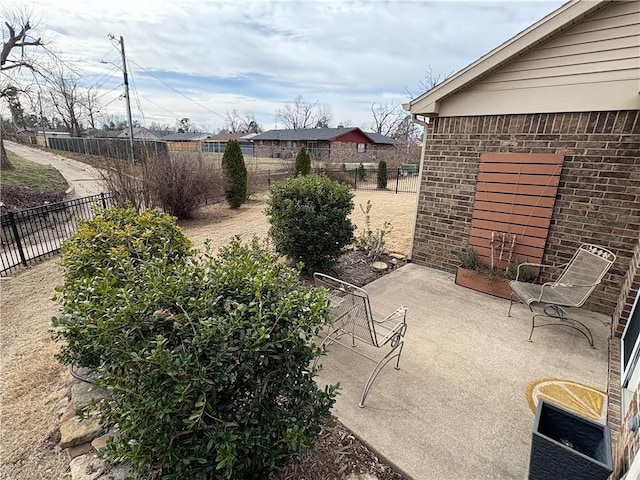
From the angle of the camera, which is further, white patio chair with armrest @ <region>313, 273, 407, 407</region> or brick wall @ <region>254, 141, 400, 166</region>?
brick wall @ <region>254, 141, 400, 166</region>

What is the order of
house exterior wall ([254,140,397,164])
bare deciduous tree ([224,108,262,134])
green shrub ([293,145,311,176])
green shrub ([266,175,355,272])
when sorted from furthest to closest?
bare deciduous tree ([224,108,262,134]), house exterior wall ([254,140,397,164]), green shrub ([293,145,311,176]), green shrub ([266,175,355,272])

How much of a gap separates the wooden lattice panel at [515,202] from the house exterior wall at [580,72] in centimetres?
62

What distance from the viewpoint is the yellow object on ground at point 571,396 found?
2.34 metres

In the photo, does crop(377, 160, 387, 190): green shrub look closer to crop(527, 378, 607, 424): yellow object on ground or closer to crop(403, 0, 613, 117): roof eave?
Result: crop(403, 0, 613, 117): roof eave

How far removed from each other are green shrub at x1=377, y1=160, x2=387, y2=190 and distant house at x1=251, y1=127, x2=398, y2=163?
10.5 metres

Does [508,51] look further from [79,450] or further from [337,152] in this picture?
[337,152]

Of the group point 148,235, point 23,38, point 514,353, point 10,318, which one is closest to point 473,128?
point 514,353

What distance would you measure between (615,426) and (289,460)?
2.35m

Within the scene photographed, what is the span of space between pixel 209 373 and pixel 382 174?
51.4 ft

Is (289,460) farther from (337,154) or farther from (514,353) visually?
(337,154)

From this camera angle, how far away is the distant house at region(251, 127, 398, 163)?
93.2 ft

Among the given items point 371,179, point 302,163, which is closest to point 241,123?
point 371,179

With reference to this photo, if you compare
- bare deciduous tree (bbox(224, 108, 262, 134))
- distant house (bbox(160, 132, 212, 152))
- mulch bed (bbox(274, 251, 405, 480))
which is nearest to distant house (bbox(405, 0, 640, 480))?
mulch bed (bbox(274, 251, 405, 480))

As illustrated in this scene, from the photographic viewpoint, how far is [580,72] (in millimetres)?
3473
